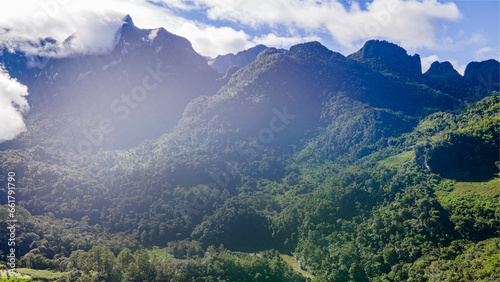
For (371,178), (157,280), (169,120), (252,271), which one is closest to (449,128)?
(371,178)

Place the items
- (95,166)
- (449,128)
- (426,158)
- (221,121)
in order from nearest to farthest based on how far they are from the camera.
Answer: (426,158) < (449,128) < (95,166) < (221,121)

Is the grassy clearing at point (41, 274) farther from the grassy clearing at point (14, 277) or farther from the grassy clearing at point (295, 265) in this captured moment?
the grassy clearing at point (295, 265)

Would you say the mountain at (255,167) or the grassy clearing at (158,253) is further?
the grassy clearing at (158,253)

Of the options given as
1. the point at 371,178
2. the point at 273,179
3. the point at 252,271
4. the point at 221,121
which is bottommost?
the point at 252,271

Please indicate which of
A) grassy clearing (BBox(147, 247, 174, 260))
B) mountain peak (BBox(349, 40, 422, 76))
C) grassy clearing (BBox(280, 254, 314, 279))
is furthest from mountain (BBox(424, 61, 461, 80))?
grassy clearing (BBox(147, 247, 174, 260))

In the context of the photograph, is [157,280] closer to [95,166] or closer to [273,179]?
[273,179]

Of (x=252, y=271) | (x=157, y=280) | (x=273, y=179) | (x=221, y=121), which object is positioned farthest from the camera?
(x=221, y=121)

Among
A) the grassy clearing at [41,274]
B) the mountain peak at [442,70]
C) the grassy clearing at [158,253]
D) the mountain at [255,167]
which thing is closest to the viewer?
the grassy clearing at [41,274]

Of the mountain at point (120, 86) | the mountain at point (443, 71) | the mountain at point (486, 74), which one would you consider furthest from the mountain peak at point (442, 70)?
the mountain at point (120, 86)

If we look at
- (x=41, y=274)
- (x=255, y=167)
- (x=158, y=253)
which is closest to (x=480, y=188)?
(x=158, y=253)
